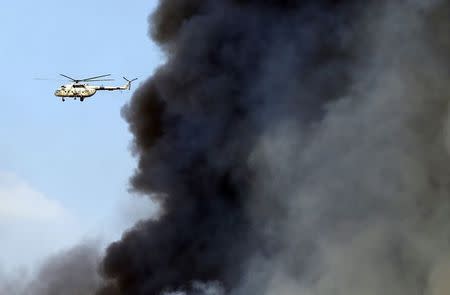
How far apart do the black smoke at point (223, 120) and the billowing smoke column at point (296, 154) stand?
100 millimetres

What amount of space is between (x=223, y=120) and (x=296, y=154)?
6088mm

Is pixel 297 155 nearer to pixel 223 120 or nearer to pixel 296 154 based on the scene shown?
pixel 296 154

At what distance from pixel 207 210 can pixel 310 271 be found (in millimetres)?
9071

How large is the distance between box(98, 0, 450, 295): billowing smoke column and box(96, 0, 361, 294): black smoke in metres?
0.10

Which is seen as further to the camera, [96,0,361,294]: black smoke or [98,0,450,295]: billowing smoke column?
[96,0,361,294]: black smoke

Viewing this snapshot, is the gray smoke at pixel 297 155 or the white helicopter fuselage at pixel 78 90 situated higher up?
the white helicopter fuselage at pixel 78 90

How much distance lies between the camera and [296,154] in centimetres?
12125

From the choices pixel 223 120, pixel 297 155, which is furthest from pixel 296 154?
pixel 223 120

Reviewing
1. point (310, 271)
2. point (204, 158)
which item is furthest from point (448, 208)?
point (204, 158)

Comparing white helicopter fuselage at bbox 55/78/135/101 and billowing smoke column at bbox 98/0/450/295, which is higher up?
white helicopter fuselage at bbox 55/78/135/101

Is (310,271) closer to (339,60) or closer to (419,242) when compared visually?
(419,242)

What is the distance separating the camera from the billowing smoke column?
4658 inches

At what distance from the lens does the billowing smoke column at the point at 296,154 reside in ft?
388

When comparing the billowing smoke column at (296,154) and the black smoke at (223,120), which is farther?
the black smoke at (223,120)
